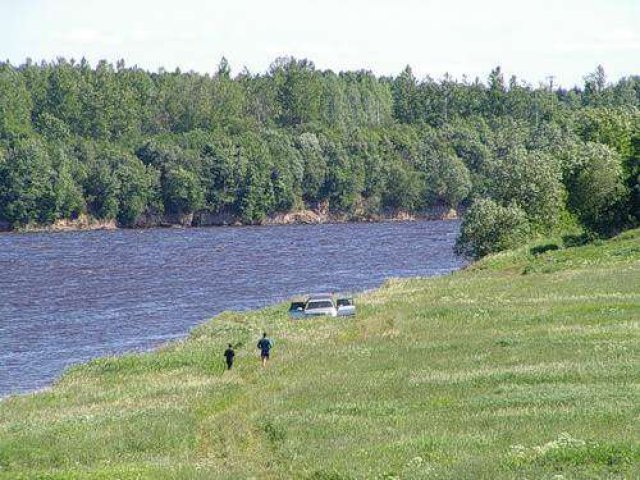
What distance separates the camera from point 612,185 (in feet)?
325

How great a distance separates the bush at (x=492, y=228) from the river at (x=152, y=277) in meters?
8.51

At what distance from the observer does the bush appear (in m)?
99.2

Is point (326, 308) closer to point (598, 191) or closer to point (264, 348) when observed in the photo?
point (264, 348)

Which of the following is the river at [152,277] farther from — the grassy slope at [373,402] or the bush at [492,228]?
the grassy slope at [373,402]

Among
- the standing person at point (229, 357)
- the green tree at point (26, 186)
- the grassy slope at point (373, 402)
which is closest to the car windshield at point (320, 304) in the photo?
the grassy slope at point (373, 402)

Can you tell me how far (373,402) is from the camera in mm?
37688

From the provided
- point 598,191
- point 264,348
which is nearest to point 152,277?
point 598,191

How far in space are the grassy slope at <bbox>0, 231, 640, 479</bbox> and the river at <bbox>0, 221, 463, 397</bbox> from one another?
10005 mm

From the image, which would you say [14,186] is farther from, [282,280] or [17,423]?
[17,423]

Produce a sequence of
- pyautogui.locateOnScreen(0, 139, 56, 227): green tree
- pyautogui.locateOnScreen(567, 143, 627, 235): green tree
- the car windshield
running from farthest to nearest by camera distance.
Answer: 1. pyautogui.locateOnScreen(0, 139, 56, 227): green tree
2. pyautogui.locateOnScreen(567, 143, 627, 235): green tree
3. the car windshield

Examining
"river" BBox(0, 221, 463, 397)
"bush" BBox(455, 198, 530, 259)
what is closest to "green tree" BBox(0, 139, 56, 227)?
"river" BBox(0, 221, 463, 397)

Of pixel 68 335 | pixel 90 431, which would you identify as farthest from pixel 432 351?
pixel 68 335

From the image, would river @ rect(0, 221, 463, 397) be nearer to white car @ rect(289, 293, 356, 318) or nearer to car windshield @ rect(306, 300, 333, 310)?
white car @ rect(289, 293, 356, 318)

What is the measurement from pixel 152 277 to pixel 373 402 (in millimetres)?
77638
